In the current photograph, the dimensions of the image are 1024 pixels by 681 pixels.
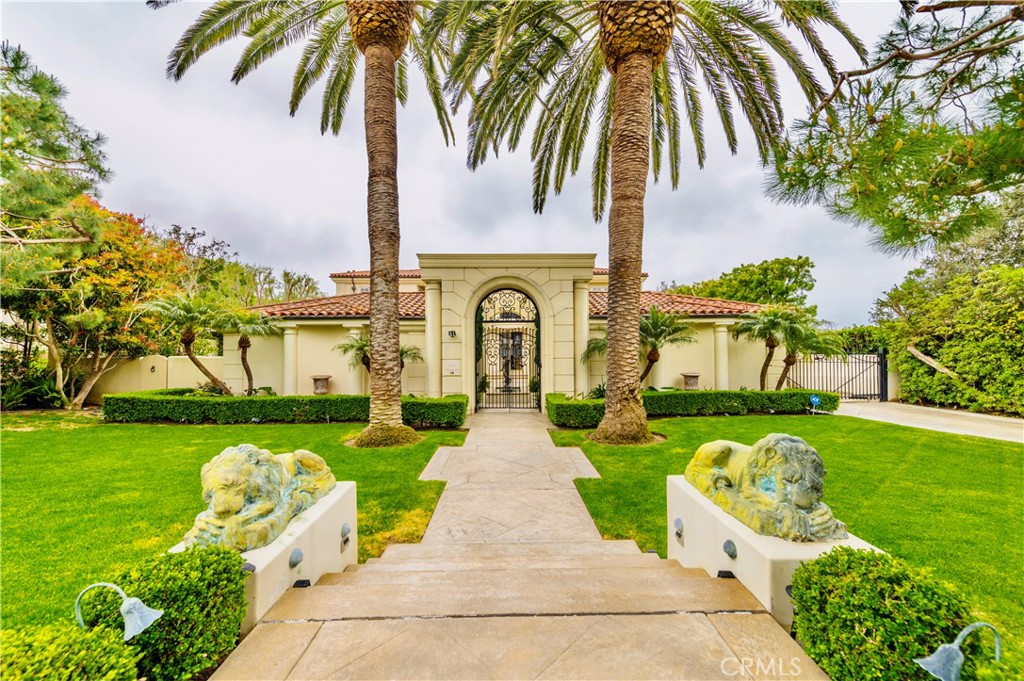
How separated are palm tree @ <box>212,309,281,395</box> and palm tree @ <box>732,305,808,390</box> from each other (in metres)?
17.0

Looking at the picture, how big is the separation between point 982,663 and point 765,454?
1.37 meters

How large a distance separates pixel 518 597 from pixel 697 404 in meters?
11.2

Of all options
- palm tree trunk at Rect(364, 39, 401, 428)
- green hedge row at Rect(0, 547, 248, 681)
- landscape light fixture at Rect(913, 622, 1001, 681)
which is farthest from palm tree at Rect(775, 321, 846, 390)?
green hedge row at Rect(0, 547, 248, 681)

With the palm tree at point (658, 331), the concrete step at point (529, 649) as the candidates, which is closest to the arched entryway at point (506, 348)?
the palm tree at point (658, 331)

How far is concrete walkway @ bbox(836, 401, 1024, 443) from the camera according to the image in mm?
10086

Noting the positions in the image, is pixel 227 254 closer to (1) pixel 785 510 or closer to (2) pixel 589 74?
(2) pixel 589 74

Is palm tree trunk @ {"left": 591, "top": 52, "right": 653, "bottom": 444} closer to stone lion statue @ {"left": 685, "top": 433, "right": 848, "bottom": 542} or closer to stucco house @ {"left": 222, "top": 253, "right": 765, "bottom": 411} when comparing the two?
stucco house @ {"left": 222, "top": 253, "right": 765, "bottom": 411}

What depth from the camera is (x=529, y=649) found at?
2.04m

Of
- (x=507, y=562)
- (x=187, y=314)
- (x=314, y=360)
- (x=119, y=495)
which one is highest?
(x=187, y=314)

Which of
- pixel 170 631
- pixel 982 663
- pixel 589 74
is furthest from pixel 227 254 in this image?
pixel 982 663

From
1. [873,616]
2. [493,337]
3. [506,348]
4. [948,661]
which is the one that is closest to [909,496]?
[873,616]

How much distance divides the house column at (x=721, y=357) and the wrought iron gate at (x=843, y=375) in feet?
15.7

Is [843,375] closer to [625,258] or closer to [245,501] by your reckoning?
[625,258]

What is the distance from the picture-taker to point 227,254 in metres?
29.0
